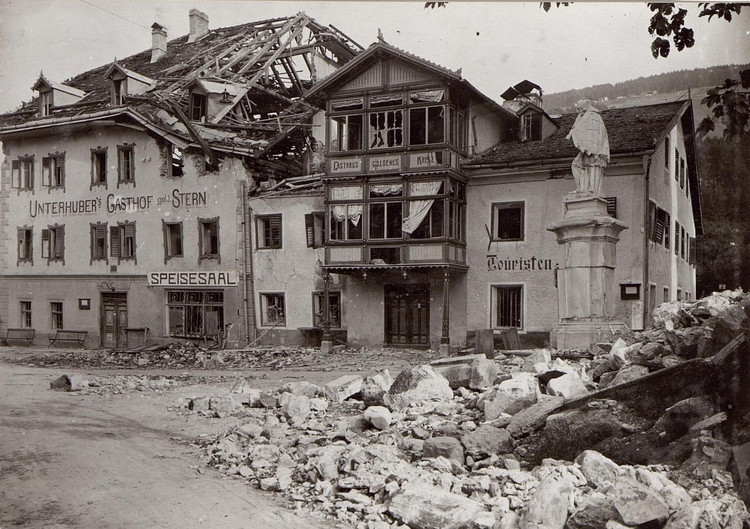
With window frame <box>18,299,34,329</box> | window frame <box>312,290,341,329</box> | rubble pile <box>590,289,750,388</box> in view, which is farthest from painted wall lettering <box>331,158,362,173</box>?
window frame <box>18,299,34,329</box>

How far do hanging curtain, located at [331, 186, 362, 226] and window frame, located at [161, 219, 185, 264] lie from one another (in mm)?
7432

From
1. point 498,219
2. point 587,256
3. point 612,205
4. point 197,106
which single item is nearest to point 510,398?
point 587,256

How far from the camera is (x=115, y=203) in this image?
24.6 feet

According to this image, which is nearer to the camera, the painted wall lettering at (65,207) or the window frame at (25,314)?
the window frame at (25,314)

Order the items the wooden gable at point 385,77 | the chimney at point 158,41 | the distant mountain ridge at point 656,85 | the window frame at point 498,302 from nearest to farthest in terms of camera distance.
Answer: the chimney at point 158,41 → the distant mountain ridge at point 656,85 → the window frame at point 498,302 → the wooden gable at point 385,77

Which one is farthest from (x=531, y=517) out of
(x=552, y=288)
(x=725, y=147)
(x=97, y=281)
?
(x=552, y=288)

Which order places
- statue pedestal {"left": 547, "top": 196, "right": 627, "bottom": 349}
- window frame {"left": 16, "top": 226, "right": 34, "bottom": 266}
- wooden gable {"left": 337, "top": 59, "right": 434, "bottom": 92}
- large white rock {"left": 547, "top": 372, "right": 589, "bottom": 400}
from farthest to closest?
1. wooden gable {"left": 337, "top": 59, "right": 434, "bottom": 92}
2. statue pedestal {"left": 547, "top": 196, "right": 627, "bottom": 349}
3. window frame {"left": 16, "top": 226, "right": 34, "bottom": 266}
4. large white rock {"left": 547, "top": 372, "right": 589, "bottom": 400}

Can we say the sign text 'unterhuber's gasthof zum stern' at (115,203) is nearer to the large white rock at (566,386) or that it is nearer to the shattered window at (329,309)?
the shattered window at (329,309)

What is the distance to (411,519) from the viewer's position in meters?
4.31

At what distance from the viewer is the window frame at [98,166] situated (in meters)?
7.26

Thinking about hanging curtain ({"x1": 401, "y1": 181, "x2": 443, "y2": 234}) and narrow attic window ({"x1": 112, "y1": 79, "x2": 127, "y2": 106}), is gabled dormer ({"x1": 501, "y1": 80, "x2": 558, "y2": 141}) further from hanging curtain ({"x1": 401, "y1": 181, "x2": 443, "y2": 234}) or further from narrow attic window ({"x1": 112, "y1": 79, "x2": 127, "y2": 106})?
narrow attic window ({"x1": 112, "y1": 79, "x2": 127, "y2": 106})

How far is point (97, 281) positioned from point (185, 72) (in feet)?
13.0

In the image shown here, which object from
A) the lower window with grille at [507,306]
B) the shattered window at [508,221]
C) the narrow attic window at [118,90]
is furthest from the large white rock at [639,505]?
the shattered window at [508,221]

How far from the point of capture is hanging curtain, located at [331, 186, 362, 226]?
15172 mm
